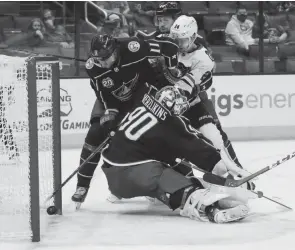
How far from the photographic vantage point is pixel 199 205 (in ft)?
13.4

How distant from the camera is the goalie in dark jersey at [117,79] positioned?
14.6ft

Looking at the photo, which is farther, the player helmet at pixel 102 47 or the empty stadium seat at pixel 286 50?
the empty stadium seat at pixel 286 50

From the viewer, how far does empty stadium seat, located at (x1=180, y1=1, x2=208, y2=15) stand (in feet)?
25.2

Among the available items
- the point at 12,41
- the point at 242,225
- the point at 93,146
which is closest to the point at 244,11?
the point at 12,41

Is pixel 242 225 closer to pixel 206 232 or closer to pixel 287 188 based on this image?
pixel 206 232

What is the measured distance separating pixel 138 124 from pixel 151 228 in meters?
0.56

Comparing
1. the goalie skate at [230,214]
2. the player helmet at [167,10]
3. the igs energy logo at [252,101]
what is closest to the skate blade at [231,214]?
the goalie skate at [230,214]

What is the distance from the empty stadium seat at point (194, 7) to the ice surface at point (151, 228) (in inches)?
114

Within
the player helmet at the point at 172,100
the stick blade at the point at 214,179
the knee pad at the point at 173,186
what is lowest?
the knee pad at the point at 173,186

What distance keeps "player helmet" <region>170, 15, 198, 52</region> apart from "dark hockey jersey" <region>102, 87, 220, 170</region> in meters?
0.53

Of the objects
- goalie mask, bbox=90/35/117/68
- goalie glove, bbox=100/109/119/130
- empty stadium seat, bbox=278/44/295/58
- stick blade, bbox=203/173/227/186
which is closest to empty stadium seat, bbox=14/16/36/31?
empty stadium seat, bbox=278/44/295/58

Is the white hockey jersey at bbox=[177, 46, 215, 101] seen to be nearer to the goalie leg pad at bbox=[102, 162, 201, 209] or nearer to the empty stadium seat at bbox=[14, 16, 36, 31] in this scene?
the goalie leg pad at bbox=[102, 162, 201, 209]

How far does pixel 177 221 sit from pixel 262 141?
10.2 ft

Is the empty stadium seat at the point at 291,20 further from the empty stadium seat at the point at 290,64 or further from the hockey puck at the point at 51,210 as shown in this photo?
the hockey puck at the point at 51,210
